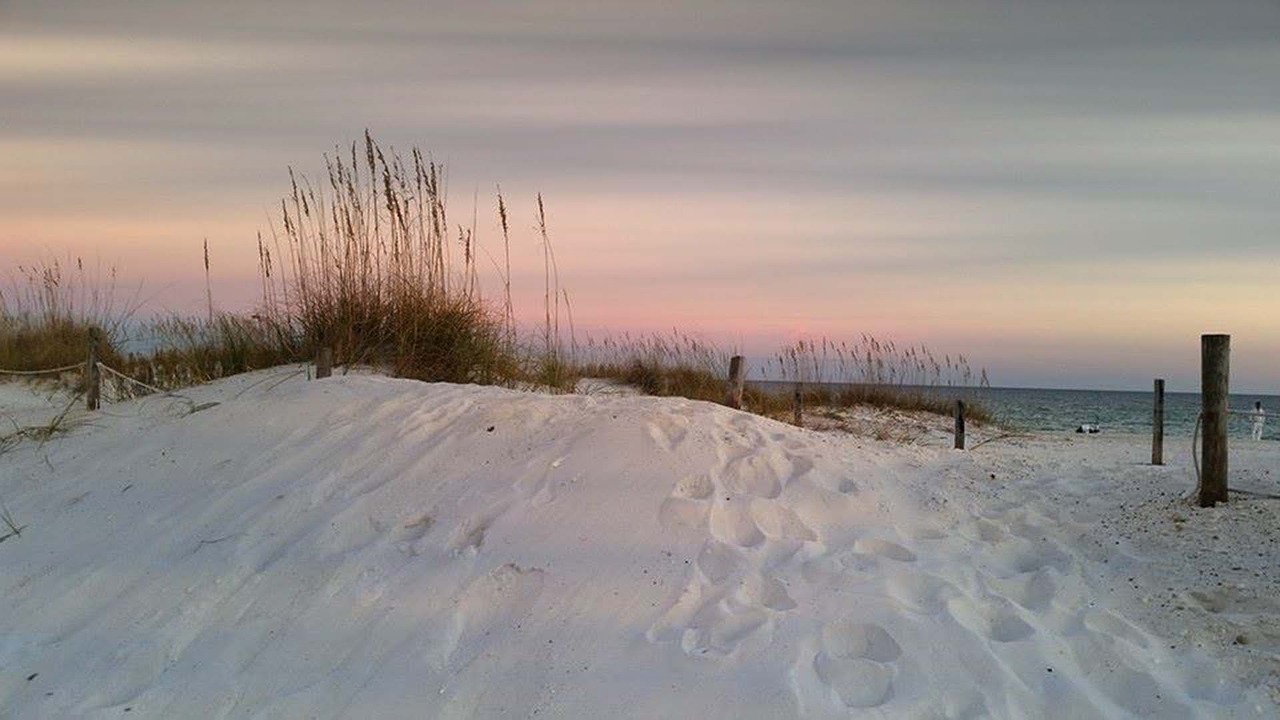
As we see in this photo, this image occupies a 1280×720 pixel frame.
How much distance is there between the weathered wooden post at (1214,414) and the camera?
448 centimetres

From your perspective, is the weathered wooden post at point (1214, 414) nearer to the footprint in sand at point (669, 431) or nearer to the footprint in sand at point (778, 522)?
the footprint in sand at point (778, 522)

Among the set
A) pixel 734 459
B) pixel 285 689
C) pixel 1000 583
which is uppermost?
pixel 734 459

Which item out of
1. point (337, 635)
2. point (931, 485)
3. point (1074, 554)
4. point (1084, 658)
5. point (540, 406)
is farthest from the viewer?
point (540, 406)

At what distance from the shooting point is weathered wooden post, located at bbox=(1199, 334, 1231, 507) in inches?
177

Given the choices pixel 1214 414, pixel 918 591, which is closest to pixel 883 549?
pixel 918 591

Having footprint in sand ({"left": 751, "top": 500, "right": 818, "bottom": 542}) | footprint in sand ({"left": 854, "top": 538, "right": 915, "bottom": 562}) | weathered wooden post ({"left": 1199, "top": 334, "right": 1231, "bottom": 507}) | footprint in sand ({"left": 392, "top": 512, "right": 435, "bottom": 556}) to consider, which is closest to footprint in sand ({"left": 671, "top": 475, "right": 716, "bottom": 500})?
footprint in sand ({"left": 751, "top": 500, "right": 818, "bottom": 542})

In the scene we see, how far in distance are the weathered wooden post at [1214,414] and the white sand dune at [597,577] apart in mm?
157

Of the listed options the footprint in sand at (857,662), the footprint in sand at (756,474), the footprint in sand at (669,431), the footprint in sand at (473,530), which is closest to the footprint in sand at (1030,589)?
the footprint in sand at (857,662)

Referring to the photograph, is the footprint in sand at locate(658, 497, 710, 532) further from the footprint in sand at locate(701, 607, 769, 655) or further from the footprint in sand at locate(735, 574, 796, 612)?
the footprint in sand at locate(701, 607, 769, 655)

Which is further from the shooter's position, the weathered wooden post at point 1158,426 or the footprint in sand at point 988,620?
the weathered wooden post at point 1158,426

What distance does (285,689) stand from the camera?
3.16 m

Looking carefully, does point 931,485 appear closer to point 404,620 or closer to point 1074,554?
point 1074,554

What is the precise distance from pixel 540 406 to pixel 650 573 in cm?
192

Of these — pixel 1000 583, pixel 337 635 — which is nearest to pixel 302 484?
pixel 337 635
